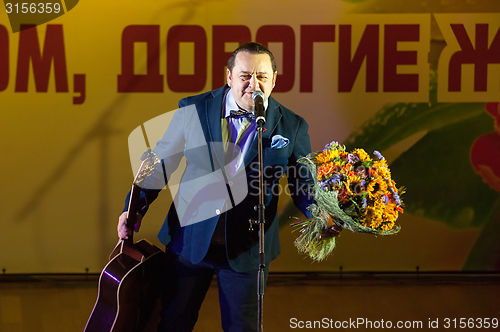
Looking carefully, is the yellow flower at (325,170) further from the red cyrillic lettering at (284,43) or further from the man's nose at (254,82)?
the red cyrillic lettering at (284,43)

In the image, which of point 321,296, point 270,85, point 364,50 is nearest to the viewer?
point 270,85

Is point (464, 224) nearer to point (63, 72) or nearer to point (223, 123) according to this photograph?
point (223, 123)

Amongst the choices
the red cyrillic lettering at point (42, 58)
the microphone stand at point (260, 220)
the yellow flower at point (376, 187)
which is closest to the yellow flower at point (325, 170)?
the yellow flower at point (376, 187)

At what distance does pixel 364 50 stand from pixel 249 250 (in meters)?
2.78

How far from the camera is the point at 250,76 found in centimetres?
172

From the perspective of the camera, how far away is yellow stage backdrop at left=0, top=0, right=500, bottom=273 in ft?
12.8

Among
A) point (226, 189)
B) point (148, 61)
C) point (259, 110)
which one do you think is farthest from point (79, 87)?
point (259, 110)

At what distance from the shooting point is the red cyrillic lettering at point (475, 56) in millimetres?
3916

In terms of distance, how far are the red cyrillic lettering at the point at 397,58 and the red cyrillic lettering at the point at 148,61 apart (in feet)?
7.04

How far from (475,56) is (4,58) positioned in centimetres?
443

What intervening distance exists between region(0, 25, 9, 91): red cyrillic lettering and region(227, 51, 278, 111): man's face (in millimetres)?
3105

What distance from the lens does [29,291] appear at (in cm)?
377

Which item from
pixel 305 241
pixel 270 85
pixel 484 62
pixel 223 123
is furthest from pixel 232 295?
pixel 484 62

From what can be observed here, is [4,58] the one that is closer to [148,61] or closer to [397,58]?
[148,61]
